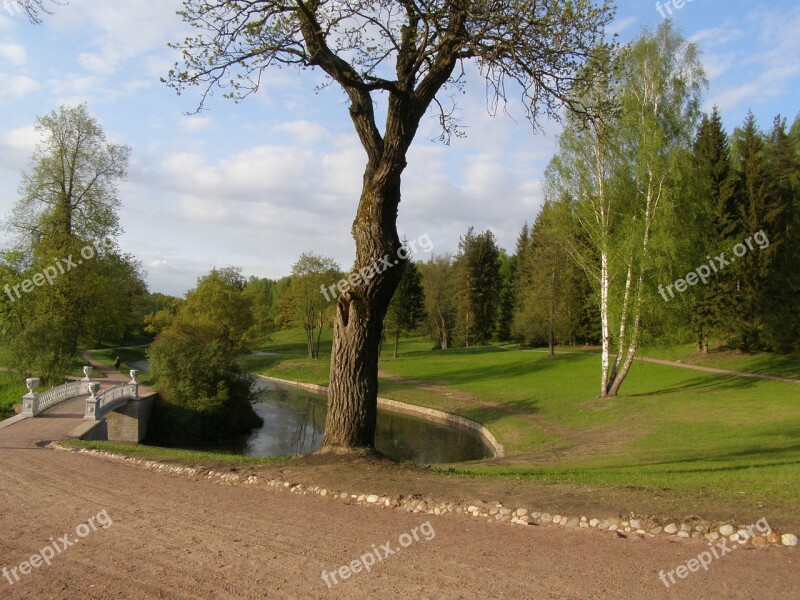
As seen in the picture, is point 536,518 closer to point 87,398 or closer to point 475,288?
point 87,398

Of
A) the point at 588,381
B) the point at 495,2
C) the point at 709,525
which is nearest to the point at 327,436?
the point at 709,525

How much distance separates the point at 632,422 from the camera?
71.2 feet

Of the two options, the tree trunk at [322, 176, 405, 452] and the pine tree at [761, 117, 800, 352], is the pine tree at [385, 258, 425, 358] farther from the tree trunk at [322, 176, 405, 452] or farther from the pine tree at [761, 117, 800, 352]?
the tree trunk at [322, 176, 405, 452]

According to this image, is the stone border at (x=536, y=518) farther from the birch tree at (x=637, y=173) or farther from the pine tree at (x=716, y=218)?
the pine tree at (x=716, y=218)

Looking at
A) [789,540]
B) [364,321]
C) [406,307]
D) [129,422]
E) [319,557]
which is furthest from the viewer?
[406,307]

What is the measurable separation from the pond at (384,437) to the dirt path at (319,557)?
13349mm

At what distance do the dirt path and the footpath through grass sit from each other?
7.67 ft

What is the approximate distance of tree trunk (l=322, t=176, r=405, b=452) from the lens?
31.4 ft

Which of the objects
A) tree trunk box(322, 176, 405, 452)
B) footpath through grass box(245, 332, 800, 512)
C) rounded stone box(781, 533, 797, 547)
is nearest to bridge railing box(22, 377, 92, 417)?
tree trunk box(322, 176, 405, 452)

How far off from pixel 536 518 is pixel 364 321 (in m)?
4.45

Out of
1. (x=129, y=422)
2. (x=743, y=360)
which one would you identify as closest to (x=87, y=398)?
(x=129, y=422)

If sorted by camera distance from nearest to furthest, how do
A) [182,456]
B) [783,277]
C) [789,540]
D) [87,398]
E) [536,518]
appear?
1. [789,540]
2. [536,518]
3. [182,456]
4. [87,398]
5. [783,277]

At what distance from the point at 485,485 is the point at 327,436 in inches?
122

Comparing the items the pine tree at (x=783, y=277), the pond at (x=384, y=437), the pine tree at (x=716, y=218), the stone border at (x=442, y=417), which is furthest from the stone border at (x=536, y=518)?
the pine tree at (x=783, y=277)
